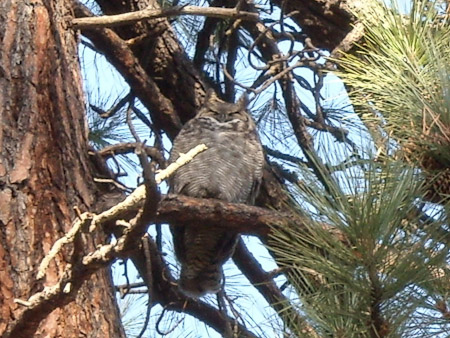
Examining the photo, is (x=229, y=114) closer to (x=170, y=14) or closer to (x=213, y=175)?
(x=213, y=175)

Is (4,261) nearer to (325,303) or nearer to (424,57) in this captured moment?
(325,303)

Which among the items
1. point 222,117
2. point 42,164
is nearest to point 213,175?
point 222,117

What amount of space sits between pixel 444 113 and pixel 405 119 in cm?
12

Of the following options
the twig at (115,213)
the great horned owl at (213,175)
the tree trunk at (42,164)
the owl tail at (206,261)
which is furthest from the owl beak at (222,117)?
the twig at (115,213)

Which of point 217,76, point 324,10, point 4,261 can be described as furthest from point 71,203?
point 217,76

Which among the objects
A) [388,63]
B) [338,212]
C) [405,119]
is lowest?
[338,212]

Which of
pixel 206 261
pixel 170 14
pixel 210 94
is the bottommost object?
pixel 206 261

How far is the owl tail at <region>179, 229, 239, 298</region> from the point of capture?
140 inches

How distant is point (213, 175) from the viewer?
3.89m

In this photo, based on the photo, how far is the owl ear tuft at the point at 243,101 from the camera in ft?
13.8

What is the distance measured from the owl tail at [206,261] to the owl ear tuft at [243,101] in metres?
0.70

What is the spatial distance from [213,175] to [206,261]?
37cm

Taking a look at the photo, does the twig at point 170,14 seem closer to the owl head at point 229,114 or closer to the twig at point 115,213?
the twig at point 115,213

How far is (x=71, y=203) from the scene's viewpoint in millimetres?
2441
